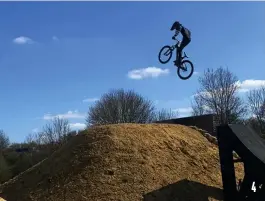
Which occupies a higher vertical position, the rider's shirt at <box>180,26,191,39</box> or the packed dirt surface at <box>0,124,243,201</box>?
the rider's shirt at <box>180,26,191,39</box>

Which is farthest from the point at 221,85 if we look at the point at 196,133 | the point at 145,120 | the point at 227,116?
the point at 196,133

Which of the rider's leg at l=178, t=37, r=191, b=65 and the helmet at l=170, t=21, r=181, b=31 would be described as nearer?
the helmet at l=170, t=21, r=181, b=31

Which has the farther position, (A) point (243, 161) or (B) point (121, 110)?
(B) point (121, 110)

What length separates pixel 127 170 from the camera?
1355 cm

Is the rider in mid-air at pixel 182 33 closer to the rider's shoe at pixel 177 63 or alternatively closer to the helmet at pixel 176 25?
the helmet at pixel 176 25

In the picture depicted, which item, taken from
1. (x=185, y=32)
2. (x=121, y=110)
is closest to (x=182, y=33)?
(x=185, y=32)

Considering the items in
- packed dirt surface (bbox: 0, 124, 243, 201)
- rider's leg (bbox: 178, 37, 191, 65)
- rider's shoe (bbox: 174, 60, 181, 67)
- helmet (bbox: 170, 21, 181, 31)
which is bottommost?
packed dirt surface (bbox: 0, 124, 243, 201)

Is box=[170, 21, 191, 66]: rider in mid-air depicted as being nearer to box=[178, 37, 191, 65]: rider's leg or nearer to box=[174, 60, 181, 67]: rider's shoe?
box=[178, 37, 191, 65]: rider's leg

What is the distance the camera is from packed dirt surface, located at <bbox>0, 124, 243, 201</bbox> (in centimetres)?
1270

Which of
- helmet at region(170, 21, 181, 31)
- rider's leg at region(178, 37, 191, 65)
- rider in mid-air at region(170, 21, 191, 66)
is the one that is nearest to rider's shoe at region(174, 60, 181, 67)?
rider's leg at region(178, 37, 191, 65)

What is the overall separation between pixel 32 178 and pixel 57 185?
2.08m

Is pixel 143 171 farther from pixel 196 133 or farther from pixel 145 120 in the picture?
pixel 145 120

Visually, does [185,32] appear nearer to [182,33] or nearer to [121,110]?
[182,33]

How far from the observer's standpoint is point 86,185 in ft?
42.4
